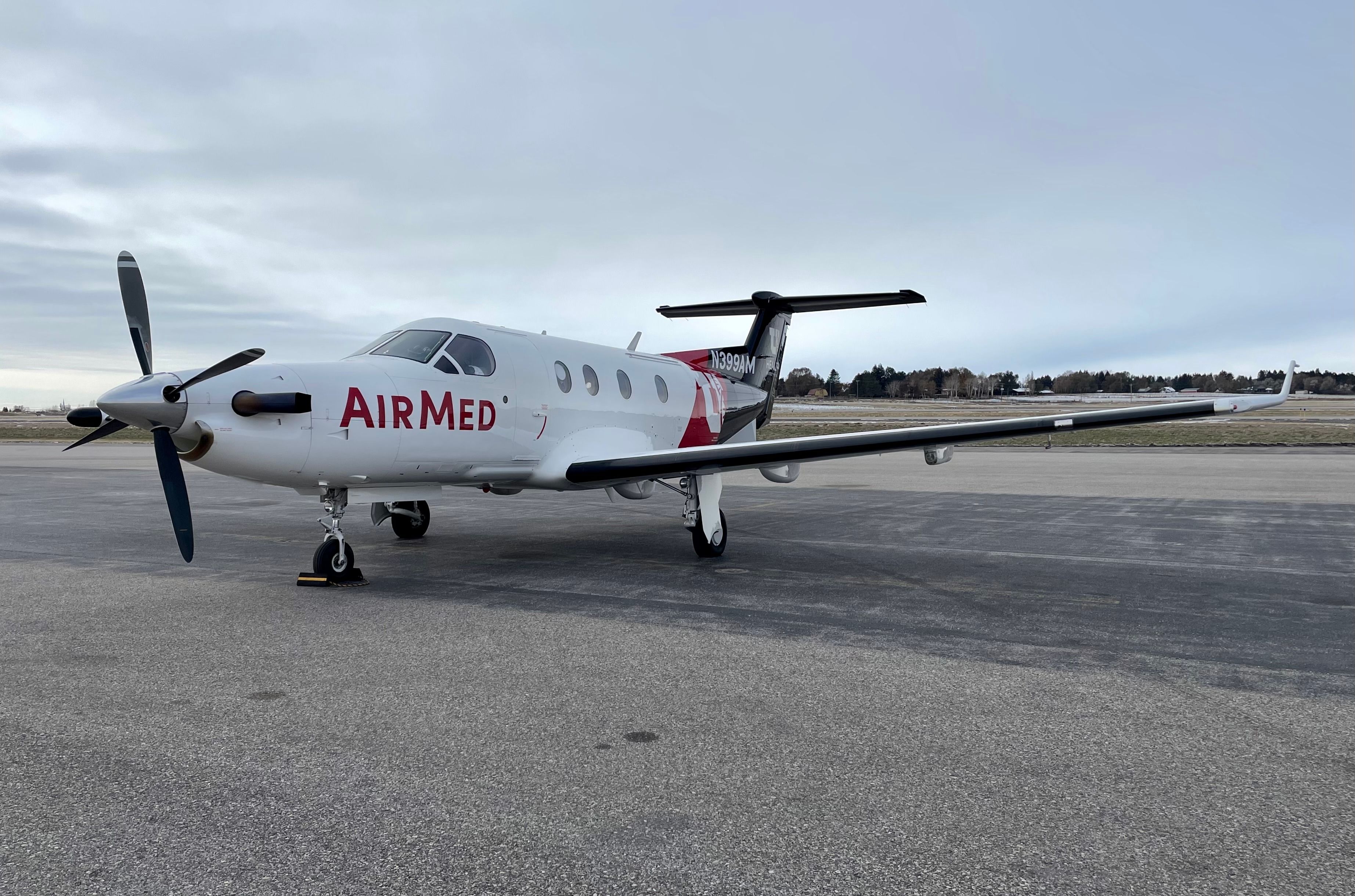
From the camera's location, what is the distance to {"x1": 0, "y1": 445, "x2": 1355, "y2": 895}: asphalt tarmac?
313 cm

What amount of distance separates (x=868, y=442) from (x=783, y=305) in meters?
7.69

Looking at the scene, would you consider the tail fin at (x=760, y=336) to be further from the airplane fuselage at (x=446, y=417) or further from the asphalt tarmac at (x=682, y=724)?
the asphalt tarmac at (x=682, y=724)

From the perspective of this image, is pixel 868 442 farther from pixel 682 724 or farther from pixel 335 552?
pixel 335 552

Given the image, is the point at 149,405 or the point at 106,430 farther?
the point at 106,430

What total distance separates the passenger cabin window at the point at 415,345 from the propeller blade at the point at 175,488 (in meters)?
2.35

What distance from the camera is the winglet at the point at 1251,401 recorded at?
312 inches

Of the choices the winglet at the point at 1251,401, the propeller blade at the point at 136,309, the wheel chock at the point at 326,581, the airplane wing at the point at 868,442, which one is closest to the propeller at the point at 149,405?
the propeller blade at the point at 136,309

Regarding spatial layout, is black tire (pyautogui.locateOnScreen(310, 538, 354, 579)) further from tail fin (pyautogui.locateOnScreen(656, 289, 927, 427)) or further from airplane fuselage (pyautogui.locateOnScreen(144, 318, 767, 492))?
tail fin (pyautogui.locateOnScreen(656, 289, 927, 427))

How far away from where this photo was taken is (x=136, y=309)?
8203 mm

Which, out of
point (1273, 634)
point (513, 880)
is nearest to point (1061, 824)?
point (513, 880)

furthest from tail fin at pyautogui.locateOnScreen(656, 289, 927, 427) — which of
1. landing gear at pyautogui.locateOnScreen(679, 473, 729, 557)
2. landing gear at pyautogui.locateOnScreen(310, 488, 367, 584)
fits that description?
landing gear at pyautogui.locateOnScreen(310, 488, 367, 584)

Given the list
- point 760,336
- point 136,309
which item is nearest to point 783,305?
point 760,336

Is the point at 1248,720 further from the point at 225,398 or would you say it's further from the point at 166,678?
the point at 225,398

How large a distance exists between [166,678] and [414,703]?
1.71 m
